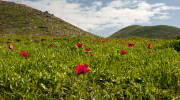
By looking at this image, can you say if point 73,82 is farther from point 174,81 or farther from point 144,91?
point 174,81

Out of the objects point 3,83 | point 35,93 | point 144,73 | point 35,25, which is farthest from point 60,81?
point 35,25

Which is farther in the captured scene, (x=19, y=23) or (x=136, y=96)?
(x=19, y=23)

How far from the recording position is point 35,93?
8.52ft

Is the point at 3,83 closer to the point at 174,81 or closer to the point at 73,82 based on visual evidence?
the point at 73,82

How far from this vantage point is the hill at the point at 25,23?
1108 inches

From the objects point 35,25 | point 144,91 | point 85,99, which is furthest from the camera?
point 35,25

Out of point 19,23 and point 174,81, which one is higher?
point 19,23

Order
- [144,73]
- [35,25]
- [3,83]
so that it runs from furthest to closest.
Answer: [35,25] < [144,73] < [3,83]

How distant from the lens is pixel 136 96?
2594mm

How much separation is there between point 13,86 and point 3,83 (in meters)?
0.25

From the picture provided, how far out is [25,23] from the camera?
31297mm

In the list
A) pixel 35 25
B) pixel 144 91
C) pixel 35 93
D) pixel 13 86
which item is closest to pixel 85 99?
pixel 35 93

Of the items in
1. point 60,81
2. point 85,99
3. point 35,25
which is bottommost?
point 85,99

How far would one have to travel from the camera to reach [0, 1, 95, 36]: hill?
2814 centimetres
